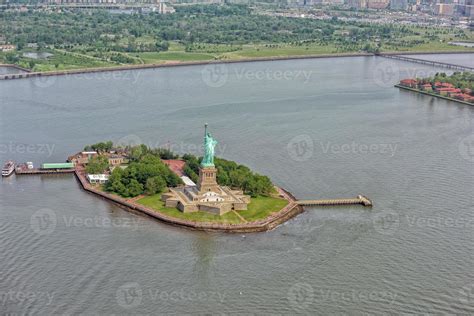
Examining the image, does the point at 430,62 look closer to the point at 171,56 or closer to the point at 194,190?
the point at 171,56

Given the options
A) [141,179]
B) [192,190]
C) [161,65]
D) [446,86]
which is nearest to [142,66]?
[161,65]

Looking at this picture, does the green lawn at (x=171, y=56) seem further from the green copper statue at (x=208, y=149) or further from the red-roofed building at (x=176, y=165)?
the green copper statue at (x=208, y=149)

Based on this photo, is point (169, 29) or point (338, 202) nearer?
point (338, 202)

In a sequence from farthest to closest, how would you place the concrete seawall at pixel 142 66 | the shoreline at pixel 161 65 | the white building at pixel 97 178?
1. the shoreline at pixel 161 65
2. the concrete seawall at pixel 142 66
3. the white building at pixel 97 178

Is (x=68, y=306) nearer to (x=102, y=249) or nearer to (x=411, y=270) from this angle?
(x=102, y=249)

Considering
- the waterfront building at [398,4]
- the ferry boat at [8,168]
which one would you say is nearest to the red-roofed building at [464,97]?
the ferry boat at [8,168]

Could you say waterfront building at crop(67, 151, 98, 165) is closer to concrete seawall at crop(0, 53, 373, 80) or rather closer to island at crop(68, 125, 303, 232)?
island at crop(68, 125, 303, 232)
